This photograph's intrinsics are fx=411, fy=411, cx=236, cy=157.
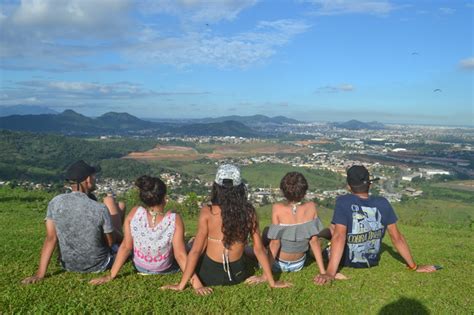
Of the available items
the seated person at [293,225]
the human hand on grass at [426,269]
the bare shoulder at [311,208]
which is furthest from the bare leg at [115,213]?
the human hand on grass at [426,269]


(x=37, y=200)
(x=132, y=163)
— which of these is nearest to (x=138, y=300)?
(x=37, y=200)

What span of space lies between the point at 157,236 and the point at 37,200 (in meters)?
10.7

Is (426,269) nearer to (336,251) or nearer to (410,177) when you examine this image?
(336,251)

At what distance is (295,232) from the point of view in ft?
17.1

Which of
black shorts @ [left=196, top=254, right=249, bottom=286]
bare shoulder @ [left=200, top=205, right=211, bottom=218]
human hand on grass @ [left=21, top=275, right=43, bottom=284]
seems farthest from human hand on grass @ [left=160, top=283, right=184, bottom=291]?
human hand on grass @ [left=21, top=275, right=43, bottom=284]

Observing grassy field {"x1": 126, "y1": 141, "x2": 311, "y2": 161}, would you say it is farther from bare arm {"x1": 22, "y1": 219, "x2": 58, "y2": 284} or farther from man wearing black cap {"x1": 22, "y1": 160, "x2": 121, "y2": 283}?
bare arm {"x1": 22, "y1": 219, "x2": 58, "y2": 284}

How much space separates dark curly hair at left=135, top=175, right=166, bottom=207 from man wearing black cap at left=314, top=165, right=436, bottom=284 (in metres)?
2.17

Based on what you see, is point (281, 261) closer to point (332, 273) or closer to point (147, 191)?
point (332, 273)

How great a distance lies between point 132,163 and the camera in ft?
179

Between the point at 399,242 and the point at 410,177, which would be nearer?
the point at 399,242

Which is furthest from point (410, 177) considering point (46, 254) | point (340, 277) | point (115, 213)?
point (46, 254)

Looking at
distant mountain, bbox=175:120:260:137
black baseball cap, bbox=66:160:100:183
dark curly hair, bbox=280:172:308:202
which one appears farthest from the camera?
distant mountain, bbox=175:120:260:137

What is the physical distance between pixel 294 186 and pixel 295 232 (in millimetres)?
610

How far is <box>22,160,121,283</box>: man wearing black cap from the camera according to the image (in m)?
4.82
